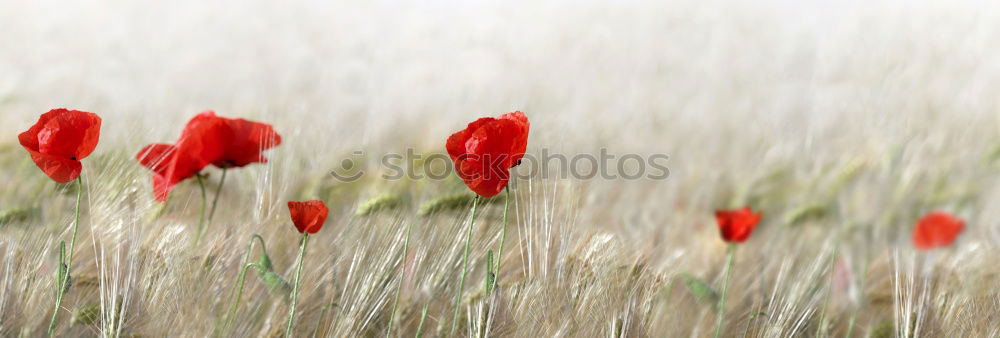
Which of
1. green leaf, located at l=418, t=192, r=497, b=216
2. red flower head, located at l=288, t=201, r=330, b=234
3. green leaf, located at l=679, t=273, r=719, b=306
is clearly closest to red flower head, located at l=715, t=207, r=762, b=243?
green leaf, located at l=679, t=273, r=719, b=306

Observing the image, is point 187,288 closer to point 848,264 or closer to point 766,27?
point 848,264

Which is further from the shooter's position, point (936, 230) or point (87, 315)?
point (936, 230)

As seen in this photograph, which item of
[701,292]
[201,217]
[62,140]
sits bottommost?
[701,292]

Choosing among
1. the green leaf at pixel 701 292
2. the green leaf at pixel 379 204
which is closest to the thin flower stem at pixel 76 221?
the green leaf at pixel 379 204

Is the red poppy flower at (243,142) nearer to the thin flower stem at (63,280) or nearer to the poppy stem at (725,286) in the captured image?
the thin flower stem at (63,280)

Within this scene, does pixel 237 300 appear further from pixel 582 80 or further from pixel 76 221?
pixel 582 80

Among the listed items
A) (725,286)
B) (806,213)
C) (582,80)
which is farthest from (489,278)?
(582,80)

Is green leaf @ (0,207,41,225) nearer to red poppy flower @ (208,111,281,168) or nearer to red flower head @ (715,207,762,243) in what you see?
red poppy flower @ (208,111,281,168)
